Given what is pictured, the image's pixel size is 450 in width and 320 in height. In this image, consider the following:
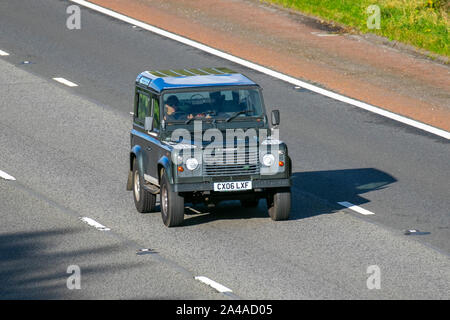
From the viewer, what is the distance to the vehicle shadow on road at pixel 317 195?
1647 cm

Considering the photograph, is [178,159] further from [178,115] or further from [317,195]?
[317,195]

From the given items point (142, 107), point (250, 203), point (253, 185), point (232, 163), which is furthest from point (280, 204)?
point (142, 107)

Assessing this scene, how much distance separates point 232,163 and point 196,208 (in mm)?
1769

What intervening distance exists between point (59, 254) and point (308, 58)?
13314 millimetres

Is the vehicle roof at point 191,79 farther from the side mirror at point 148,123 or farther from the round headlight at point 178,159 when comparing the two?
Answer: the round headlight at point 178,159

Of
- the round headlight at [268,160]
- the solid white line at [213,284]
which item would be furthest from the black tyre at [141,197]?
the solid white line at [213,284]

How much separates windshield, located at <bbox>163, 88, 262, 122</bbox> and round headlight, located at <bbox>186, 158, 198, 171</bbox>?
970mm

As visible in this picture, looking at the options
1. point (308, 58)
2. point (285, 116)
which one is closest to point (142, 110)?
point (285, 116)

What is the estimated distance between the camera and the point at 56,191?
17859mm

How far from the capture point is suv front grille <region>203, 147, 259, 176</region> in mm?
15344

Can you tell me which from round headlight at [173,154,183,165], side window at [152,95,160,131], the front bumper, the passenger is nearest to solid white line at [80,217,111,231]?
the front bumper

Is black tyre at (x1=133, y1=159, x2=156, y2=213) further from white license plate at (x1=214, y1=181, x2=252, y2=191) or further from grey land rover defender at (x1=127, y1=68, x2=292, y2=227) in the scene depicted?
white license plate at (x1=214, y1=181, x2=252, y2=191)

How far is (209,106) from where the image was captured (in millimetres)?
16156
